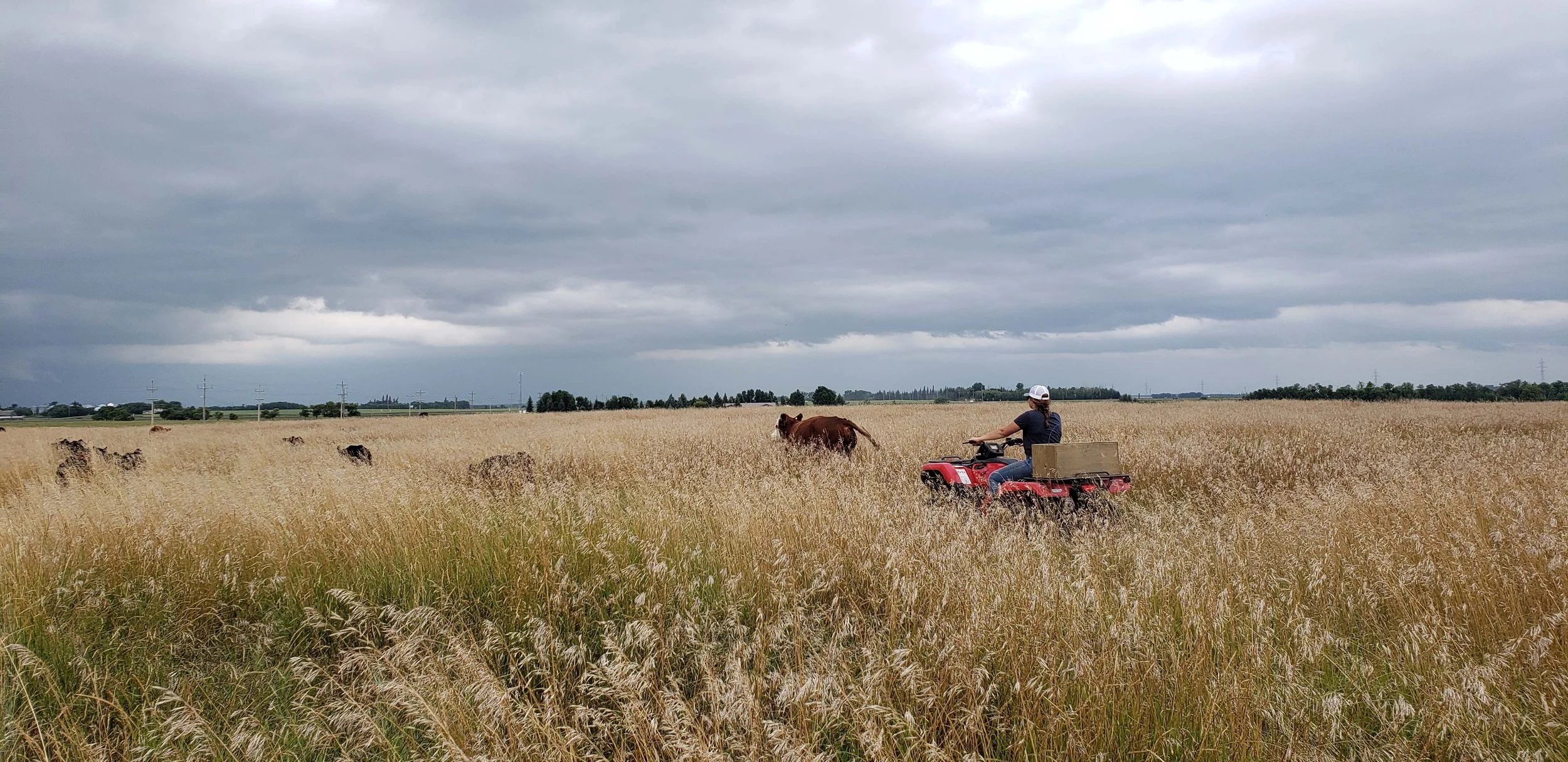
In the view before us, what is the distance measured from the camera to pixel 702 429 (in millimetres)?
23594

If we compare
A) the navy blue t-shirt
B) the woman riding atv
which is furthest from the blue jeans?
the navy blue t-shirt

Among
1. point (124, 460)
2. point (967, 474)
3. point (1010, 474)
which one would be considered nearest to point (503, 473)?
point (967, 474)

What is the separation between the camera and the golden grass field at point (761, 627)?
10.4 ft

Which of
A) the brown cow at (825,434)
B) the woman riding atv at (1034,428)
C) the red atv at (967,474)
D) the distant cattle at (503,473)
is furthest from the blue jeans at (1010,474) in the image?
the distant cattle at (503,473)

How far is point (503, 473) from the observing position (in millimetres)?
10578

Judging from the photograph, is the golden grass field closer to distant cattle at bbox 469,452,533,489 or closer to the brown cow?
distant cattle at bbox 469,452,533,489

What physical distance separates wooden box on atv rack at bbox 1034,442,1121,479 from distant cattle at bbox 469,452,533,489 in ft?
19.8

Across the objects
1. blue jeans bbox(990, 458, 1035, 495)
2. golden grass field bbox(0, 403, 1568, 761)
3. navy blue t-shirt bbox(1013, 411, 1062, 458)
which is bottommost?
golden grass field bbox(0, 403, 1568, 761)

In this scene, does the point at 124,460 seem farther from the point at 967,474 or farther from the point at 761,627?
the point at 761,627

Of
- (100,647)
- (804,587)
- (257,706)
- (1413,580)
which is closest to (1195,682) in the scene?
(804,587)

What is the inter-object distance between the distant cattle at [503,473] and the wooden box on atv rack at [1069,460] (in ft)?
19.8

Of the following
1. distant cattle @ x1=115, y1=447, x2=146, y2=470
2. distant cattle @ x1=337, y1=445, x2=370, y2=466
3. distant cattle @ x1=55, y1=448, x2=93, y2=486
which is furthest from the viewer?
distant cattle @ x1=337, y1=445, x2=370, y2=466

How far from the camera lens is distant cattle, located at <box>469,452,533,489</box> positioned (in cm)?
946

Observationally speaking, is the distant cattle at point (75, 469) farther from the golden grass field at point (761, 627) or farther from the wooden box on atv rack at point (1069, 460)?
the wooden box on atv rack at point (1069, 460)
